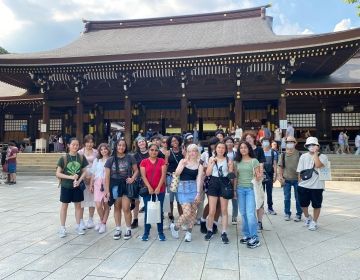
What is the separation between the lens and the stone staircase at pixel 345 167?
469 inches

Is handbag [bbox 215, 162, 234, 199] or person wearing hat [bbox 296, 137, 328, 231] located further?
person wearing hat [bbox 296, 137, 328, 231]

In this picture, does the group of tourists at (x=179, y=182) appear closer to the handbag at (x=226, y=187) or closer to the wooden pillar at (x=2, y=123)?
the handbag at (x=226, y=187)

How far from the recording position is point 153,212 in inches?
175

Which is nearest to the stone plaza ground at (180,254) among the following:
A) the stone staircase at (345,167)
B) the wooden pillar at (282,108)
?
the stone staircase at (345,167)

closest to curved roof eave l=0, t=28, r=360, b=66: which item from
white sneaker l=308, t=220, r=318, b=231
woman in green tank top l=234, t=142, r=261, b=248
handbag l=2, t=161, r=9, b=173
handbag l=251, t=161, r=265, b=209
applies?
handbag l=2, t=161, r=9, b=173

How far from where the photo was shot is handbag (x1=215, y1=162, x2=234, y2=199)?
4469mm

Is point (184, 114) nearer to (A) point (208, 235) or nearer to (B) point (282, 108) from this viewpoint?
(B) point (282, 108)

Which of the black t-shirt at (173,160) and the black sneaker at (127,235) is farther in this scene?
the black t-shirt at (173,160)

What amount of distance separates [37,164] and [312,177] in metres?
13.8

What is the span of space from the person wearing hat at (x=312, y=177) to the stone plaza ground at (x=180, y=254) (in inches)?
20.4

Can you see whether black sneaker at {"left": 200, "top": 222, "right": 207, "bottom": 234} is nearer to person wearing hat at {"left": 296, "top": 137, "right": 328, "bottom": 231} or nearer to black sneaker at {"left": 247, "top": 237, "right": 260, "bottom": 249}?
black sneaker at {"left": 247, "top": 237, "right": 260, "bottom": 249}

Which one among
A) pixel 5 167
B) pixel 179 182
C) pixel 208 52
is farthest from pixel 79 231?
pixel 208 52

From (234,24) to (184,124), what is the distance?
1011 centimetres

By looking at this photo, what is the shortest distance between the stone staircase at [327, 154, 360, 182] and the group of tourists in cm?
790
